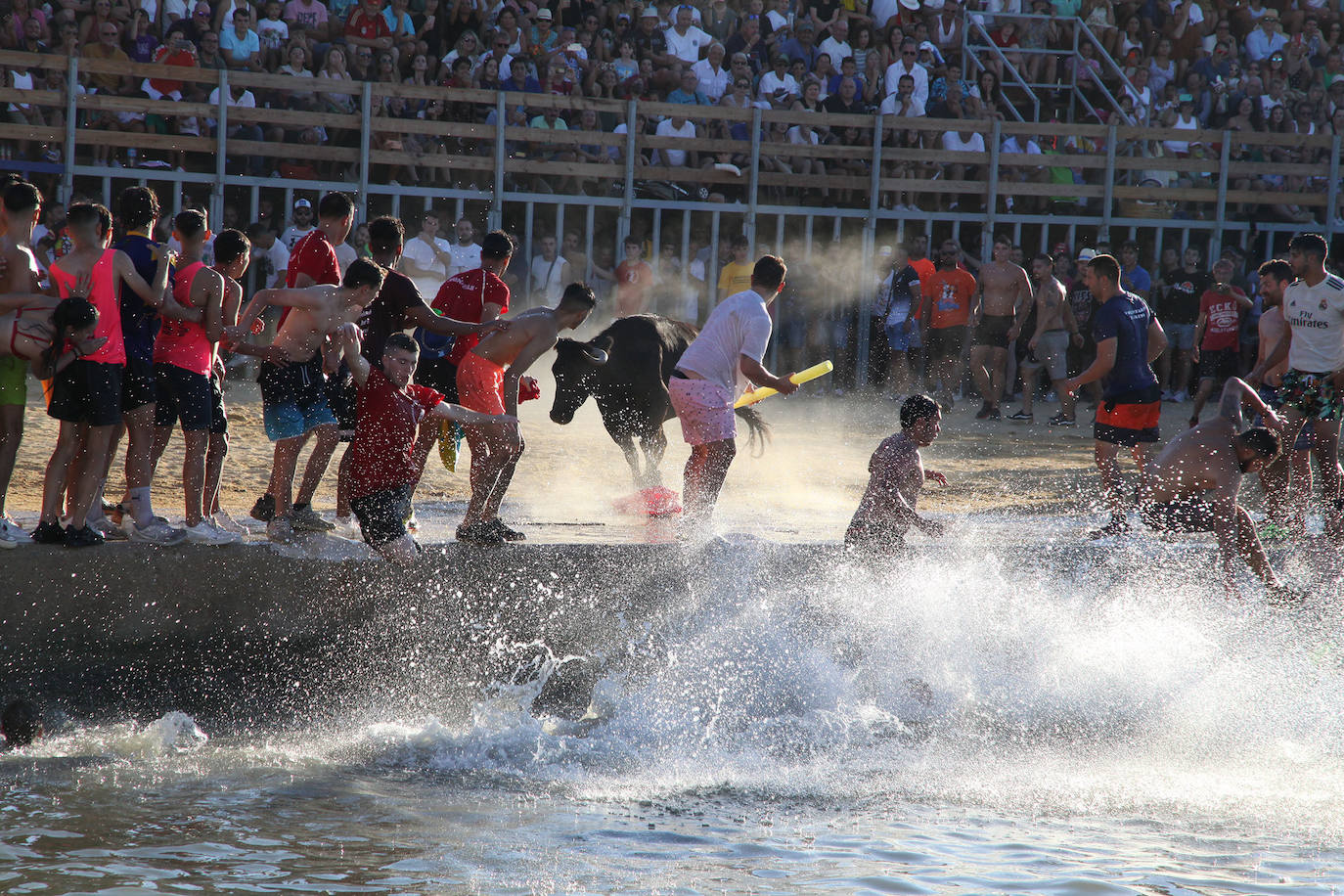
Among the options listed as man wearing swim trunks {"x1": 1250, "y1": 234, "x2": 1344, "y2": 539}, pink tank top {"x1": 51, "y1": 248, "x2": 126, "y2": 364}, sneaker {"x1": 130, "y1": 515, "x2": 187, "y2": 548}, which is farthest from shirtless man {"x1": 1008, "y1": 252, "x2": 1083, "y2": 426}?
pink tank top {"x1": 51, "y1": 248, "x2": 126, "y2": 364}

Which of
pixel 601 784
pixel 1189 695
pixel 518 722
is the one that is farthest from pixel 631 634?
pixel 1189 695

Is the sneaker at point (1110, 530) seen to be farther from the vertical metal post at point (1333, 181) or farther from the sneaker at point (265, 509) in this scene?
the vertical metal post at point (1333, 181)

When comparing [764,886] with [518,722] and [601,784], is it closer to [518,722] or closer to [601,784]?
[601,784]

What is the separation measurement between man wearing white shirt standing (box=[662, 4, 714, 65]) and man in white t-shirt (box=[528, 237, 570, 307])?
3212mm

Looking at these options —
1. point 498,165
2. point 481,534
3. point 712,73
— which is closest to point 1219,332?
point 712,73

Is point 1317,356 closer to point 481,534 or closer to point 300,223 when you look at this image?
point 481,534

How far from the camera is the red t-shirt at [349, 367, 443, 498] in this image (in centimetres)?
593

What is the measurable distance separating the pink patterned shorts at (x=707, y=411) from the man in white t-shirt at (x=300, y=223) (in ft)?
22.3

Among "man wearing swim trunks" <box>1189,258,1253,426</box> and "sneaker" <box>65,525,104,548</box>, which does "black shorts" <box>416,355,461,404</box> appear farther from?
"man wearing swim trunks" <box>1189,258,1253,426</box>

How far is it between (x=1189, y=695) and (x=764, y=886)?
3404 mm

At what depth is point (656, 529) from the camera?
7.73 m

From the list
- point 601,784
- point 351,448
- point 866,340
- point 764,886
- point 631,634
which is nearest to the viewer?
point 764,886

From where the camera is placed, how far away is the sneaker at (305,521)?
251 inches

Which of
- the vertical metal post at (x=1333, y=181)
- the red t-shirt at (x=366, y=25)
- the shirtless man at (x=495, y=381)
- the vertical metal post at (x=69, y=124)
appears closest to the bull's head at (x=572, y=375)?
the shirtless man at (x=495, y=381)
